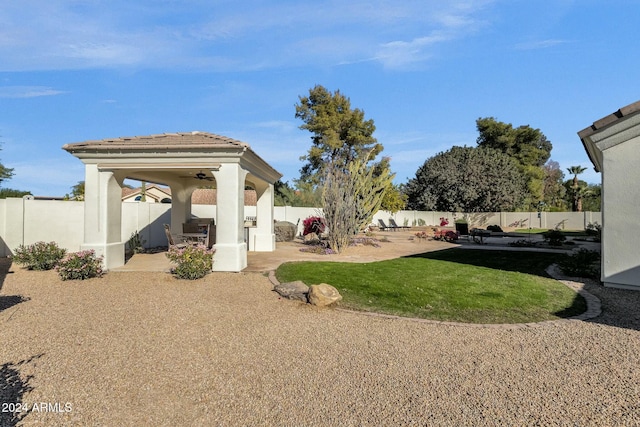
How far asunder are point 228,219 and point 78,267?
365 centimetres

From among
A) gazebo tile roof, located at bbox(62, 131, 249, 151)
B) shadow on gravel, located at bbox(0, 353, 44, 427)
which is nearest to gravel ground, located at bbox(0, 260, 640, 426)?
shadow on gravel, located at bbox(0, 353, 44, 427)

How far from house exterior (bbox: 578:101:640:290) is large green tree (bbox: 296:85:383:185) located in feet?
88.0

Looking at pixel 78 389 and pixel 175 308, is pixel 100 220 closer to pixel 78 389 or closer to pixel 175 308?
pixel 175 308

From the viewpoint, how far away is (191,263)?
8.77 metres

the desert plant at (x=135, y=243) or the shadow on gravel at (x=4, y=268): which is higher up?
the desert plant at (x=135, y=243)

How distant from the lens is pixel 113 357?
437 cm

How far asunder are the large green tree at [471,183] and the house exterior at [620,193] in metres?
32.2

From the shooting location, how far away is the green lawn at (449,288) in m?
6.39

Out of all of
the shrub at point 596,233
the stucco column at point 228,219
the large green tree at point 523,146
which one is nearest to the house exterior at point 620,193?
the stucco column at point 228,219

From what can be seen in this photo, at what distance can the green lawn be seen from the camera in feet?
21.0

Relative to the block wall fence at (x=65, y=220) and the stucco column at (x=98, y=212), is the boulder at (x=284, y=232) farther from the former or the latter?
the stucco column at (x=98, y=212)

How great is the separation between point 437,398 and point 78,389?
3.44 meters

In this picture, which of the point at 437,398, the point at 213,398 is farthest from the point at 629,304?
the point at 213,398

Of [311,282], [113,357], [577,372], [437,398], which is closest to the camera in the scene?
[437,398]
